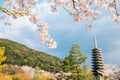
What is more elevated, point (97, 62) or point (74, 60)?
point (74, 60)

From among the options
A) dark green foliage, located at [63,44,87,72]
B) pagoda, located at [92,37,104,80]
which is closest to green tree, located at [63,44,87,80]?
dark green foliage, located at [63,44,87,72]

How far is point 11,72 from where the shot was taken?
5497 inches

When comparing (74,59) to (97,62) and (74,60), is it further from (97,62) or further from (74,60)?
(97,62)

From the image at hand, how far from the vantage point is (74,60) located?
55375 millimetres

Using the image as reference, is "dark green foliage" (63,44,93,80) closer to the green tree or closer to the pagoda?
the green tree

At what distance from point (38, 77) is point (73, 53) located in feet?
96.7

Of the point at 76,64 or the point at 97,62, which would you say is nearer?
the point at 97,62

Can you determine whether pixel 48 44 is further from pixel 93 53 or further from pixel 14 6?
pixel 93 53

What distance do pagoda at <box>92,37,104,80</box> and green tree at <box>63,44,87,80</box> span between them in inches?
334

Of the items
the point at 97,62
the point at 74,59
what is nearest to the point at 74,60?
the point at 74,59

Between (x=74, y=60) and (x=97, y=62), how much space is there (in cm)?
992

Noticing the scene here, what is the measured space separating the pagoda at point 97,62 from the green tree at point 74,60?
27.8 feet

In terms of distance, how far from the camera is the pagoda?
4308cm

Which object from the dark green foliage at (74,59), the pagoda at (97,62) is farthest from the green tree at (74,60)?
the pagoda at (97,62)
